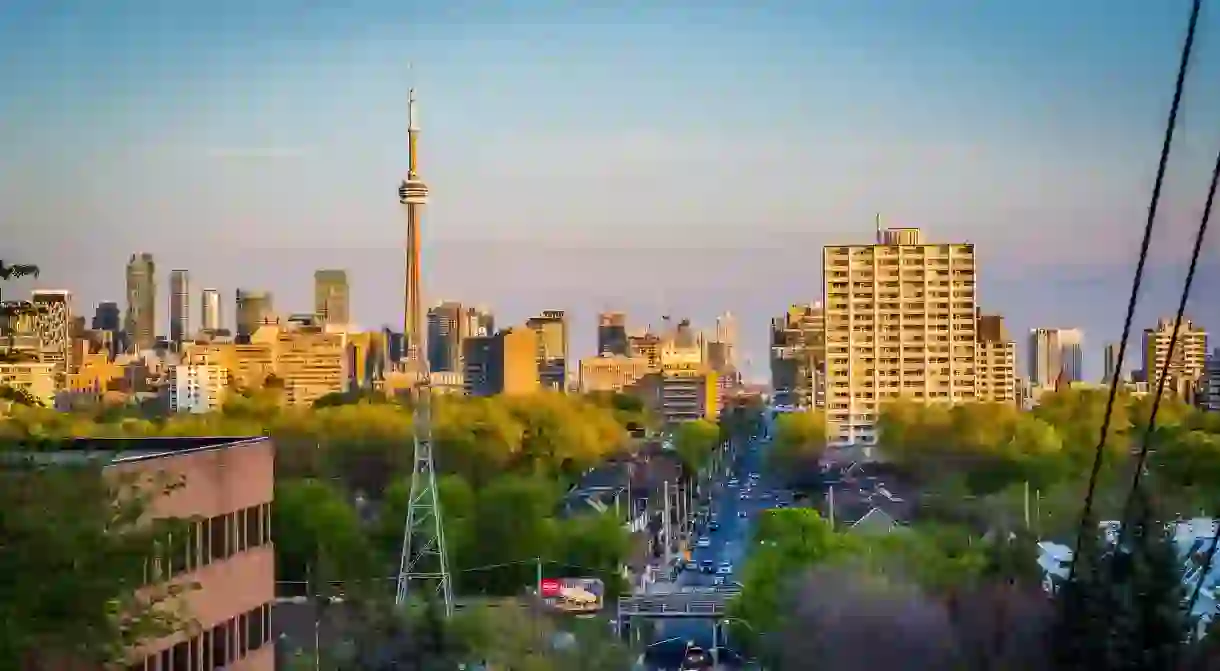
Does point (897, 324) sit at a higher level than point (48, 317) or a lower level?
higher

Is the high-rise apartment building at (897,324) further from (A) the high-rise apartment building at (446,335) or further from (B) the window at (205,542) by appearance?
(B) the window at (205,542)

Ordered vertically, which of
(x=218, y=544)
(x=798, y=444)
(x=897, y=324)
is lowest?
(x=798, y=444)

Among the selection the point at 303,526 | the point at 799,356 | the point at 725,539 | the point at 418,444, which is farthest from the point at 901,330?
the point at 303,526

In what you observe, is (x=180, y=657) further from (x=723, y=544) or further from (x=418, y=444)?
(x=723, y=544)

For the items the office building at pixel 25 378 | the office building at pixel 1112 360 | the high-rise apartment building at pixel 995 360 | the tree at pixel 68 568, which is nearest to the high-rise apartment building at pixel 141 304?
the high-rise apartment building at pixel 995 360

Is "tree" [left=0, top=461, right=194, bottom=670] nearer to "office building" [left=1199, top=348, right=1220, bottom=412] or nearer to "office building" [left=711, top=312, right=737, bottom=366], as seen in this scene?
"office building" [left=1199, top=348, right=1220, bottom=412]

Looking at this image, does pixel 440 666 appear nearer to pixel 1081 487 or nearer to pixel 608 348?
pixel 1081 487
